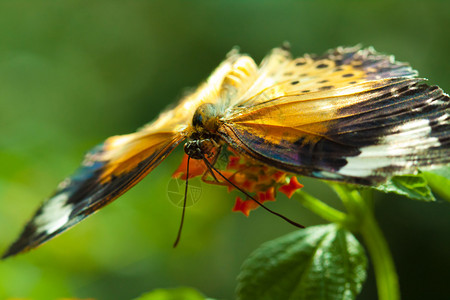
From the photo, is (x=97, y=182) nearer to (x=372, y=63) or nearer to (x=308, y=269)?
(x=308, y=269)

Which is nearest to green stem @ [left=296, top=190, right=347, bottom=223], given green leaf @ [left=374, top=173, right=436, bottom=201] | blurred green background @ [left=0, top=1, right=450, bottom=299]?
green leaf @ [left=374, top=173, right=436, bottom=201]

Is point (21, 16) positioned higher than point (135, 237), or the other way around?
point (21, 16)

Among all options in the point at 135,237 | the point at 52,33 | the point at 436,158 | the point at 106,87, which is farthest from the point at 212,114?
the point at 52,33

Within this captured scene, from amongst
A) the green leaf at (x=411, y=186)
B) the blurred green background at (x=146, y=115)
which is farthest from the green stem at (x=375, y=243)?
the blurred green background at (x=146, y=115)

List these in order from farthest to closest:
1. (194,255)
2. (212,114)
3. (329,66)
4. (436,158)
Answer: (194,255), (329,66), (212,114), (436,158)

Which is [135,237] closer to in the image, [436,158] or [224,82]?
[224,82]

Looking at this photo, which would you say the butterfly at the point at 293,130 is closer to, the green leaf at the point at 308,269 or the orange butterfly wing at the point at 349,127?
the orange butterfly wing at the point at 349,127

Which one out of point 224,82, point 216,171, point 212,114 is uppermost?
point 224,82

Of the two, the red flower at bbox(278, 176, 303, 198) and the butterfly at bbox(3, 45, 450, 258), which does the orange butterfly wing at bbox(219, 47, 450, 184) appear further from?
the red flower at bbox(278, 176, 303, 198)
